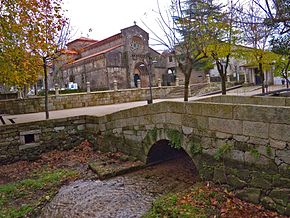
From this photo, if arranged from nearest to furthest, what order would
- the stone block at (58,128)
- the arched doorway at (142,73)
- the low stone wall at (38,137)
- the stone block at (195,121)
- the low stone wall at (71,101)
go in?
the stone block at (195,121), the low stone wall at (38,137), the stone block at (58,128), the low stone wall at (71,101), the arched doorway at (142,73)

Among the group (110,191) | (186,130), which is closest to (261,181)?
(186,130)

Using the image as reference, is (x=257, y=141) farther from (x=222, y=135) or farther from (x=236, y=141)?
(x=222, y=135)

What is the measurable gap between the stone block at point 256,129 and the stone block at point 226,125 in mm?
99

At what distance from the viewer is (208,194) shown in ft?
15.9

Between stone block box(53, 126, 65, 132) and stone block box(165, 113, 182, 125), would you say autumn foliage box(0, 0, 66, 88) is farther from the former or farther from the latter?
stone block box(165, 113, 182, 125)

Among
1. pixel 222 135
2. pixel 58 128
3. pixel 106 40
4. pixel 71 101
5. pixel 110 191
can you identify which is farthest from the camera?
pixel 106 40

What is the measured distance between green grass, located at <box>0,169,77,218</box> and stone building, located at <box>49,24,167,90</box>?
20.2 metres

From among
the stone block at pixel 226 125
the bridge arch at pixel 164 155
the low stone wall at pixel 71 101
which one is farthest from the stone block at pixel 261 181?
the low stone wall at pixel 71 101

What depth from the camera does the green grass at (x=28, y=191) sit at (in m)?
5.59

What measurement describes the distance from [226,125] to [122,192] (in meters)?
2.99

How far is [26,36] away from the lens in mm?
9094

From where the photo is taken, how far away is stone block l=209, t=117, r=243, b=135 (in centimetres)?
446

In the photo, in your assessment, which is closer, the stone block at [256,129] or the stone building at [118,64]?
the stone block at [256,129]

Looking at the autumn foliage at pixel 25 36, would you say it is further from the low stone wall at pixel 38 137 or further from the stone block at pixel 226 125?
the stone block at pixel 226 125
